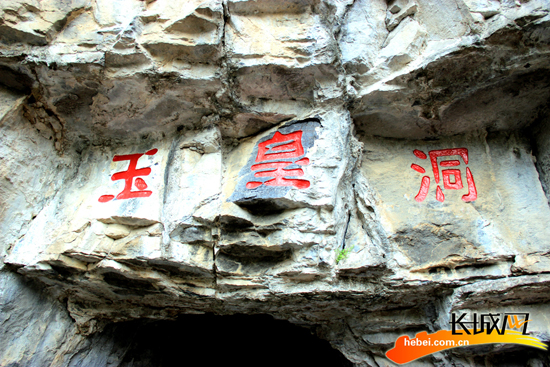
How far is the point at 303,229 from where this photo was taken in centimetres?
300

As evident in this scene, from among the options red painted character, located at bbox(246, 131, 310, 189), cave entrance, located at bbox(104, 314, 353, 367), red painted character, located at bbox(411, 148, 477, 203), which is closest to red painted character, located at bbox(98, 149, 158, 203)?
red painted character, located at bbox(246, 131, 310, 189)

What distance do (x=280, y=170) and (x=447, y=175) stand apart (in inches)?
62.6

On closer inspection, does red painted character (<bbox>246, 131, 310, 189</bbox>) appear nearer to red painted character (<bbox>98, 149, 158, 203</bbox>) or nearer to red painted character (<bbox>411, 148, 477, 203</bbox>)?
red painted character (<bbox>98, 149, 158, 203</bbox>)

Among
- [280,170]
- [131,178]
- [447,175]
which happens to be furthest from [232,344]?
[447,175]

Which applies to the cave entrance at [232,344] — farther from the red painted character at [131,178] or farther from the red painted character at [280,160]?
the red painted character at [280,160]

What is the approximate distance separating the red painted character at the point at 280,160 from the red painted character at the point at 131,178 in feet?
3.34

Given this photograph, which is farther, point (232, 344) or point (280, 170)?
point (232, 344)

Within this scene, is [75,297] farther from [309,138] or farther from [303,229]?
[309,138]

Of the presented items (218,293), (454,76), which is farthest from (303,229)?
(454,76)

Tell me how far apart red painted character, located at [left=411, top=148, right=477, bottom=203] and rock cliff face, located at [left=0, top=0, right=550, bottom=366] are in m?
0.01

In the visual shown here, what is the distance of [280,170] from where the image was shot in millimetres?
3234

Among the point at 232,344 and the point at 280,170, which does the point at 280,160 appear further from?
the point at 232,344

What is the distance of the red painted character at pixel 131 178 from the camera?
3.44 metres

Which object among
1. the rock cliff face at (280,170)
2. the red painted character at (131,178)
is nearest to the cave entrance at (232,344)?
the rock cliff face at (280,170)
